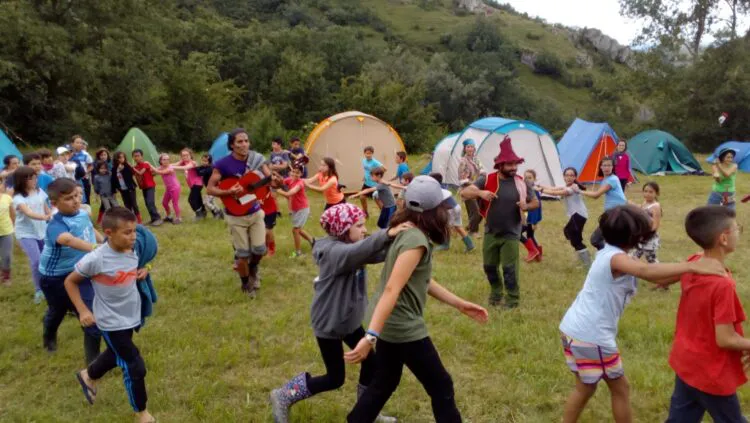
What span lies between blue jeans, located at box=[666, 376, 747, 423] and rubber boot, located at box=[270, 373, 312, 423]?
80.6 inches

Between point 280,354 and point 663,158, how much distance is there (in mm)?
18183

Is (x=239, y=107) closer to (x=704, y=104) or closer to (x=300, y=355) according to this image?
(x=704, y=104)

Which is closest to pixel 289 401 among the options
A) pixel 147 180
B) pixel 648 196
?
pixel 648 196

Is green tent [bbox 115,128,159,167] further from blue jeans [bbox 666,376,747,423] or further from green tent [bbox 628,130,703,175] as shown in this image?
blue jeans [bbox 666,376,747,423]

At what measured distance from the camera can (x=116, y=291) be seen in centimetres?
353

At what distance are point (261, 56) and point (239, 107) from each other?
21.8 ft

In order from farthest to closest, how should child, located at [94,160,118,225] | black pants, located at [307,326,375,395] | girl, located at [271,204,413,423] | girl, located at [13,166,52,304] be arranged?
child, located at [94,160,118,225]
girl, located at [13,166,52,304]
black pants, located at [307,326,375,395]
girl, located at [271,204,413,423]

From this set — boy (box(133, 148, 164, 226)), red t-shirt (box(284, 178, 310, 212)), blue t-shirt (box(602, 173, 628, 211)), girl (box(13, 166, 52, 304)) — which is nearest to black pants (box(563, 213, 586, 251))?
blue t-shirt (box(602, 173, 628, 211))

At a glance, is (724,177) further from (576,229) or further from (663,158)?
(663,158)

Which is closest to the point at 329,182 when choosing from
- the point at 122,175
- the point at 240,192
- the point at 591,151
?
the point at 240,192

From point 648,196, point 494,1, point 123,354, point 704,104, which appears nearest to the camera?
point 123,354

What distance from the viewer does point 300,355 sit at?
4824 millimetres

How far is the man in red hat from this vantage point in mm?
5613

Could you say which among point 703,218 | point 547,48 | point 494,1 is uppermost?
point 494,1
